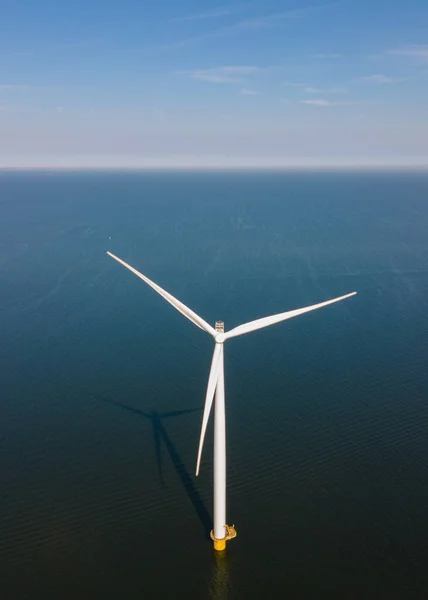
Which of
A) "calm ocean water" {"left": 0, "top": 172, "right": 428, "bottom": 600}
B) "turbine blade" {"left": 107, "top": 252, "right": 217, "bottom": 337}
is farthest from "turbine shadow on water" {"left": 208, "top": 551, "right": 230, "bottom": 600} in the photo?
"turbine blade" {"left": 107, "top": 252, "right": 217, "bottom": 337}

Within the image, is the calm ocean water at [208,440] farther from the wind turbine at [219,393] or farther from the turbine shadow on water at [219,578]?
the wind turbine at [219,393]

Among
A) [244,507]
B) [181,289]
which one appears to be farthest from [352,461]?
[181,289]

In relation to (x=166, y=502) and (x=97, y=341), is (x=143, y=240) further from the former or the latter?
(x=166, y=502)

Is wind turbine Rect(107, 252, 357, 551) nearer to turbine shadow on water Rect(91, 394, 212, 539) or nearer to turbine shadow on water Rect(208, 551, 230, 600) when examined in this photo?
turbine shadow on water Rect(208, 551, 230, 600)

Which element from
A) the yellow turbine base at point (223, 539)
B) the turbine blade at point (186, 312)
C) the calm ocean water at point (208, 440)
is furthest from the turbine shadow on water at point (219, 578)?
the turbine blade at point (186, 312)

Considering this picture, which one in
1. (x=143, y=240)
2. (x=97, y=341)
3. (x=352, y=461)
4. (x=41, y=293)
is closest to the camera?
(x=352, y=461)

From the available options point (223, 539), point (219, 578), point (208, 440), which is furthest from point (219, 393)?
point (208, 440)

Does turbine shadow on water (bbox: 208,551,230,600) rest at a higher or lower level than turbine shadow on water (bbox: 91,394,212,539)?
lower
